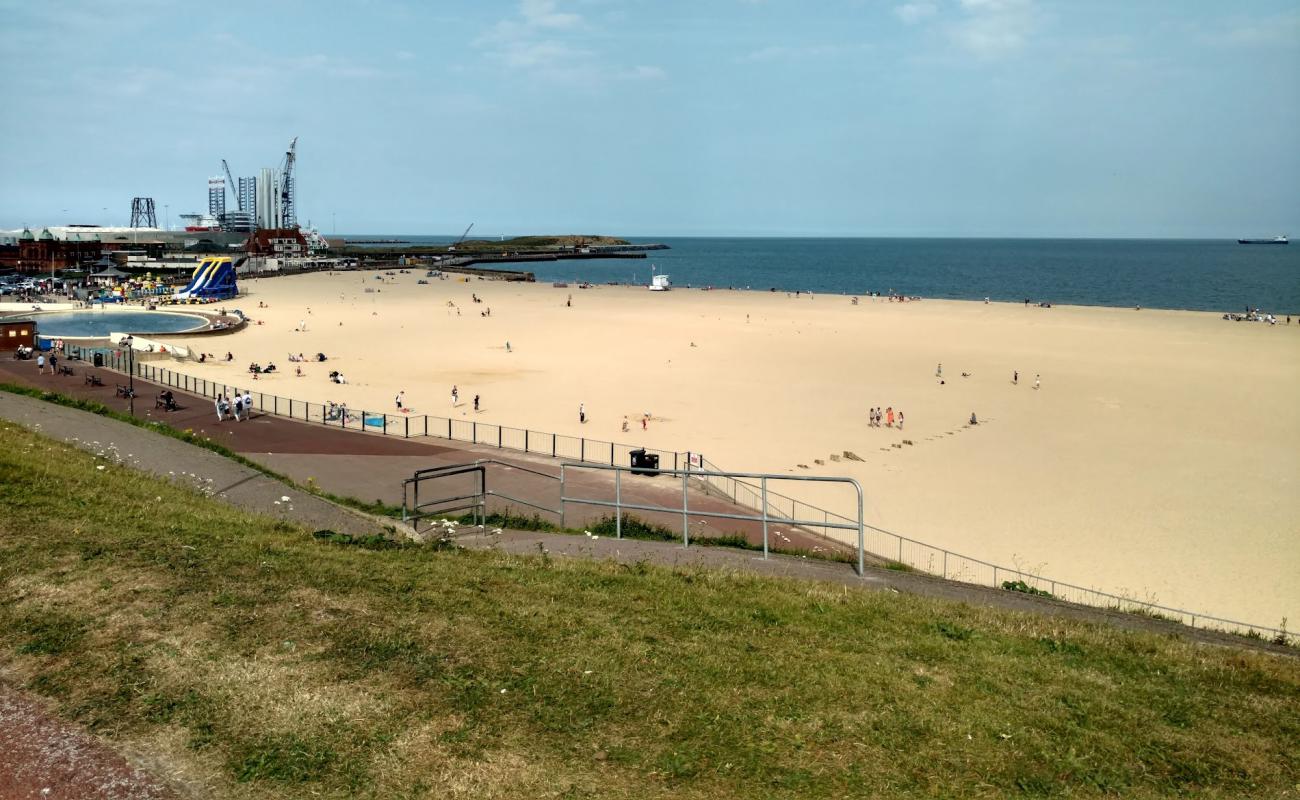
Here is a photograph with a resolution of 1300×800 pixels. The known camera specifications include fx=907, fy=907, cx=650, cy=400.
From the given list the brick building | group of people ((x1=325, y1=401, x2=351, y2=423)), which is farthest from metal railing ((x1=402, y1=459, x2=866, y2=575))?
the brick building

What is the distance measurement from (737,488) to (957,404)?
1844 centimetres

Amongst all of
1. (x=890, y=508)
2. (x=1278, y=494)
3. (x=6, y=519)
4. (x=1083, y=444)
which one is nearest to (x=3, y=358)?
(x=6, y=519)

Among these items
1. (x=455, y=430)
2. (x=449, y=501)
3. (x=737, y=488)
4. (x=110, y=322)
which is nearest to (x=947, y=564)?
(x=737, y=488)

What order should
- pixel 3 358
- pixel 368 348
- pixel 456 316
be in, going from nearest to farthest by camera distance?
pixel 3 358 < pixel 368 348 < pixel 456 316

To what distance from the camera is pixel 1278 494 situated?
984 inches

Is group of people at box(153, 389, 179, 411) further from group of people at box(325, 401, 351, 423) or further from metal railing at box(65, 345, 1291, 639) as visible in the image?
group of people at box(325, 401, 351, 423)

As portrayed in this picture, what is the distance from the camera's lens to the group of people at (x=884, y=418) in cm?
3348

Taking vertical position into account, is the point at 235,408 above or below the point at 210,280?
A: below

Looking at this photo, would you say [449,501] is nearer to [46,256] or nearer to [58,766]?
[58,766]

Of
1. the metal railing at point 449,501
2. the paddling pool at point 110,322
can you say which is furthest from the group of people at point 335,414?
the paddling pool at point 110,322

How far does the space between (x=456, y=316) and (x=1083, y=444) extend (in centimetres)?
5354

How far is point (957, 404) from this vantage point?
38.4 m

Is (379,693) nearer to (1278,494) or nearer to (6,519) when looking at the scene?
(6,519)

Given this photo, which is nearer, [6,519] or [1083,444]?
[6,519]
